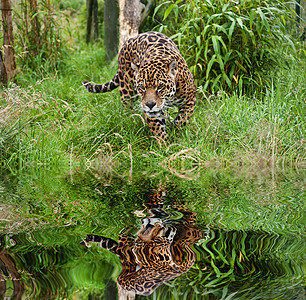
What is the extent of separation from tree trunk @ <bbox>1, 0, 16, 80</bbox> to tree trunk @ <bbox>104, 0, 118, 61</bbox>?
2.38m

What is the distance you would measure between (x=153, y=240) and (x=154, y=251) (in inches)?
5.5

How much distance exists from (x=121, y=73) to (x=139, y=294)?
4.33 metres

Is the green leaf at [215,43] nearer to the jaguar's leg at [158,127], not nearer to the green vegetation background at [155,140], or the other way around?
the green vegetation background at [155,140]

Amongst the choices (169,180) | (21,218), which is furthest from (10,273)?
(169,180)

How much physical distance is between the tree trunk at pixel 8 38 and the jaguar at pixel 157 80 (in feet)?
6.56

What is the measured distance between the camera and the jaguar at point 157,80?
4305mm

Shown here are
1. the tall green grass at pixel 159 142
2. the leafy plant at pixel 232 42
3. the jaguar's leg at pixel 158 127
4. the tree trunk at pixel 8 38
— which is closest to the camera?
the tall green grass at pixel 159 142

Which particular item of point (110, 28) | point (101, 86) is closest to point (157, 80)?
point (101, 86)

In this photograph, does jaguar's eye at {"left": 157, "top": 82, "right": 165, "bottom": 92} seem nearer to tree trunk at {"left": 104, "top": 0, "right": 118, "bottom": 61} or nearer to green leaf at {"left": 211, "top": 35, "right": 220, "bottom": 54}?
green leaf at {"left": 211, "top": 35, "right": 220, "bottom": 54}

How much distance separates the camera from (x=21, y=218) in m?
2.08

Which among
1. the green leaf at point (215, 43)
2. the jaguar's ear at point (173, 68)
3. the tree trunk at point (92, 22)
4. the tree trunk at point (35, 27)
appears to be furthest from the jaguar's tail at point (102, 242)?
the tree trunk at point (92, 22)

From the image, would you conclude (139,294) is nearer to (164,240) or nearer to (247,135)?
(164,240)

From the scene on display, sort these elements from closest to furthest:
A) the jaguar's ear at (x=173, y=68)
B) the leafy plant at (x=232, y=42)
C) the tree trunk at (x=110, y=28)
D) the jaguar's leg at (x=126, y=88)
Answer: the jaguar's ear at (x=173, y=68) → the jaguar's leg at (x=126, y=88) → the leafy plant at (x=232, y=42) → the tree trunk at (x=110, y=28)

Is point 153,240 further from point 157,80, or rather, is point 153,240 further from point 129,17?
point 129,17
